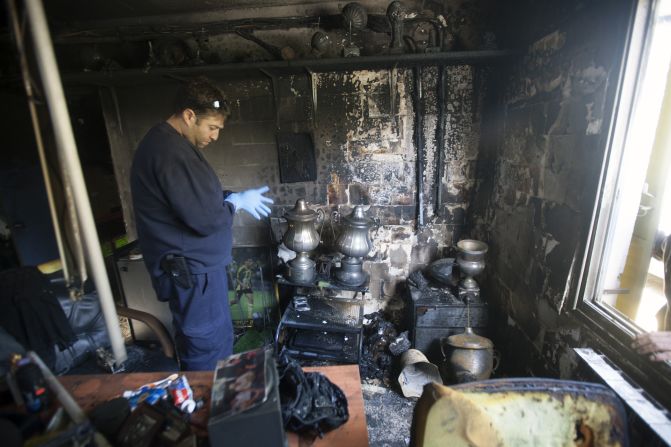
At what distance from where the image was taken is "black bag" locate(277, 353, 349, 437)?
3.85ft

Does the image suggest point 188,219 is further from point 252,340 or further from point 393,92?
point 393,92

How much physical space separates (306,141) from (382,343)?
85.6 inches

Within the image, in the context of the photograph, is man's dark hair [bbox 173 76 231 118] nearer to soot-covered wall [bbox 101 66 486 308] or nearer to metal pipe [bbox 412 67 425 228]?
soot-covered wall [bbox 101 66 486 308]

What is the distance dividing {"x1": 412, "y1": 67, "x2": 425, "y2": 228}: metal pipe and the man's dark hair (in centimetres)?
182

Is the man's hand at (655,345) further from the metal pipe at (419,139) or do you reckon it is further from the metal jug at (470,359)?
the metal pipe at (419,139)

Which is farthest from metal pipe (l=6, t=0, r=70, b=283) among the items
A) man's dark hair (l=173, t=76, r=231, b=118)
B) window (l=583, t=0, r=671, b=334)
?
window (l=583, t=0, r=671, b=334)

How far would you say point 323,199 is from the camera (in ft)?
10.6

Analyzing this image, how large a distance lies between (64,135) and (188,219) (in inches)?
49.9

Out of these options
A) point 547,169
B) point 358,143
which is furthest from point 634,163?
point 358,143

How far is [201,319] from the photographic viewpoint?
2027 mm

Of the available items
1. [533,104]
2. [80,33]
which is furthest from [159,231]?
[533,104]

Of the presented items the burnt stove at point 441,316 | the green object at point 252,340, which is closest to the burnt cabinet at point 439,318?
the burnt stove at point 441,316

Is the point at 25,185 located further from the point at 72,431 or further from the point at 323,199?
the point at 72,431

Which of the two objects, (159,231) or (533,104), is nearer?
(159,231)
